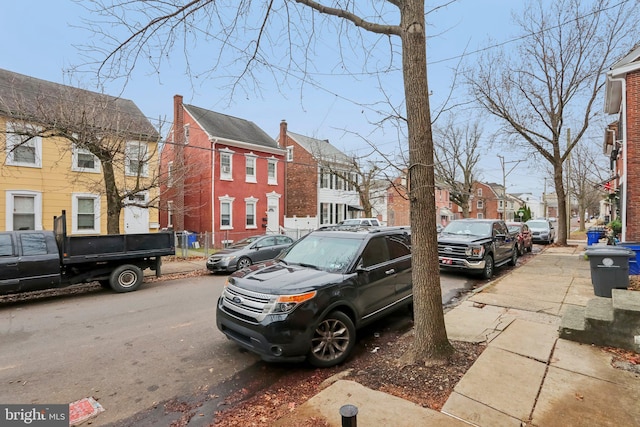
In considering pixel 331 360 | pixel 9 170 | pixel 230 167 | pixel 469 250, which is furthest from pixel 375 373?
pixel 230 167

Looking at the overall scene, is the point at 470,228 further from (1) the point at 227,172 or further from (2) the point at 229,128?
(2) the point at 229,128

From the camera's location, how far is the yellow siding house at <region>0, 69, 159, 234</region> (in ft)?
32.9

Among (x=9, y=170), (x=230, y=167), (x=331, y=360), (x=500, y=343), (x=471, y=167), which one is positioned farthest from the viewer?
(x=471, y=167)

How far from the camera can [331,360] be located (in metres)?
4.06

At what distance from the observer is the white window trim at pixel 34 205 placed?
13.8m

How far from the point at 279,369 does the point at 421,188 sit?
2849 mm

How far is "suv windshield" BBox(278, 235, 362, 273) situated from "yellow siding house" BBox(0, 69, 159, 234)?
304 inches

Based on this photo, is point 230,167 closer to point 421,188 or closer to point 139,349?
point 139,349

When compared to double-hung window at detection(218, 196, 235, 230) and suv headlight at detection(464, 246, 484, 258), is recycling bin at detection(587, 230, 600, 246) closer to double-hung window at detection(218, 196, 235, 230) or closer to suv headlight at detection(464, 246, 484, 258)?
suv headlight at detection(464, 246, 484, 258)

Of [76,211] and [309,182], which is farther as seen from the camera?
[309,182]

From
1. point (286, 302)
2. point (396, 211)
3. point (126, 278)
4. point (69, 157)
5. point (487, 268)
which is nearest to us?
point (286, 302)

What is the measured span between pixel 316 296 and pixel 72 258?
7.03 metres

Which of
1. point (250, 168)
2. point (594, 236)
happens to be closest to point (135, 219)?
point (250, 168)

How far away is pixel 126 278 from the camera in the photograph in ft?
28.8
